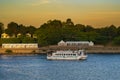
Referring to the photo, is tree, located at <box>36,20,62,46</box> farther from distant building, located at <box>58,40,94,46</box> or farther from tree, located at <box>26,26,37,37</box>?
tree, located at <box>26,26,37,37</box>

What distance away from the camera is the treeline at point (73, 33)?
311 ft

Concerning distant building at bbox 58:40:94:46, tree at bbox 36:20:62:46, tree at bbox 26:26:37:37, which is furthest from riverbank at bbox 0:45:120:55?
tree at bbox 26:26:37:37

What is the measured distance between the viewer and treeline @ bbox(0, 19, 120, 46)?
3735 inches

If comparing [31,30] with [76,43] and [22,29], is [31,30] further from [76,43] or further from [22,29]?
[76,43]

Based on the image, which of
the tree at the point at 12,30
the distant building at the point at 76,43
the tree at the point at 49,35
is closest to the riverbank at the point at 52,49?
the distant building at the point at 76,43

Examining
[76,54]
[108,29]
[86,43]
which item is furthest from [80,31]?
[76,54]

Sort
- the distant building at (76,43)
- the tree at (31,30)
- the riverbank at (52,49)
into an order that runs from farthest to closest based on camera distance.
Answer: the tree at (31,30) < the distant building at (76,43) < the riverbank at (52,49)

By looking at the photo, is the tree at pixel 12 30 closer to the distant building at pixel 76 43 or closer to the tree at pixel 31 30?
the tree at pixel 31 30

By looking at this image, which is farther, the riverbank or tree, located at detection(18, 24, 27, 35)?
tree, located at detection(18, 24, 27, 35)

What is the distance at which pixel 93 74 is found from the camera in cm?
4416

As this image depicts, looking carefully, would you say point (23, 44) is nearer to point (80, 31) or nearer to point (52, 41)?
point (52, 41)

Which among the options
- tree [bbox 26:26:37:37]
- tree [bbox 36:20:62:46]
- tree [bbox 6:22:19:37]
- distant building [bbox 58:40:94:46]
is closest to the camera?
distant building [bbox 58:40:94:46]

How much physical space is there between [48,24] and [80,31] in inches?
348

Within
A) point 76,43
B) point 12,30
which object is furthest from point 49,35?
point 12,30
